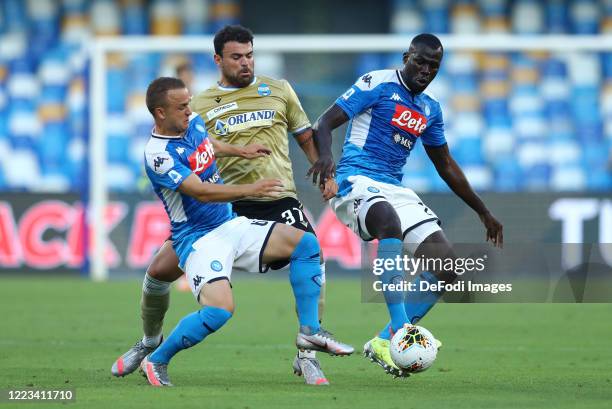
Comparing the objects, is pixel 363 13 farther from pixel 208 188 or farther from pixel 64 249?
pixel 208 188

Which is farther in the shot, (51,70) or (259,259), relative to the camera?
(51,70)

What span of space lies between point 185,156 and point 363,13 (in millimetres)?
15347

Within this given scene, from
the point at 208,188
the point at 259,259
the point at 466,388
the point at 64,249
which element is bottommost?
the point at 64,249

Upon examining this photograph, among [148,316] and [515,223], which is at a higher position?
[148,316]

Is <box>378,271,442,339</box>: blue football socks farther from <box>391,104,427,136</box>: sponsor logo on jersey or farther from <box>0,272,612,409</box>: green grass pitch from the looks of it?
<box>391,104,427,136</box>: sponsor logo on jersey

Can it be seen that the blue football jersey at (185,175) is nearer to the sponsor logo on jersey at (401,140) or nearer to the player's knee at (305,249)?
the player's knee at (305,249)

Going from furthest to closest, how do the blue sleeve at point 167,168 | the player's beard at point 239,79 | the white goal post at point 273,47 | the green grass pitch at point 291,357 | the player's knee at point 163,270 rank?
the white goal post at point 273,47, the player's beard at point 239,79, the player's knee at point 163,270, the blue sleeve at point 167,168, the green grass pitch at point 291,357

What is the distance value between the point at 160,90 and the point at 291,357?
2.52m

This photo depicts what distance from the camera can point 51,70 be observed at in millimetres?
21047

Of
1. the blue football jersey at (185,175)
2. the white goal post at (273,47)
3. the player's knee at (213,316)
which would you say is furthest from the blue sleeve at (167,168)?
the white goal post at (273,47)

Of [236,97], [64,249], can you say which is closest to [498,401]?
[236,97]

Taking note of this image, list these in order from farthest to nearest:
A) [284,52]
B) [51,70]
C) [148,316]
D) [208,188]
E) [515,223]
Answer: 1. [51,70]
2. [284,52]
3. [515,223]
4. [148,316]
5. [208,188]

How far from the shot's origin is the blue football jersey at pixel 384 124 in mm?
8398

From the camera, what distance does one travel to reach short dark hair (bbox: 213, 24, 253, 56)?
26.1 feet
